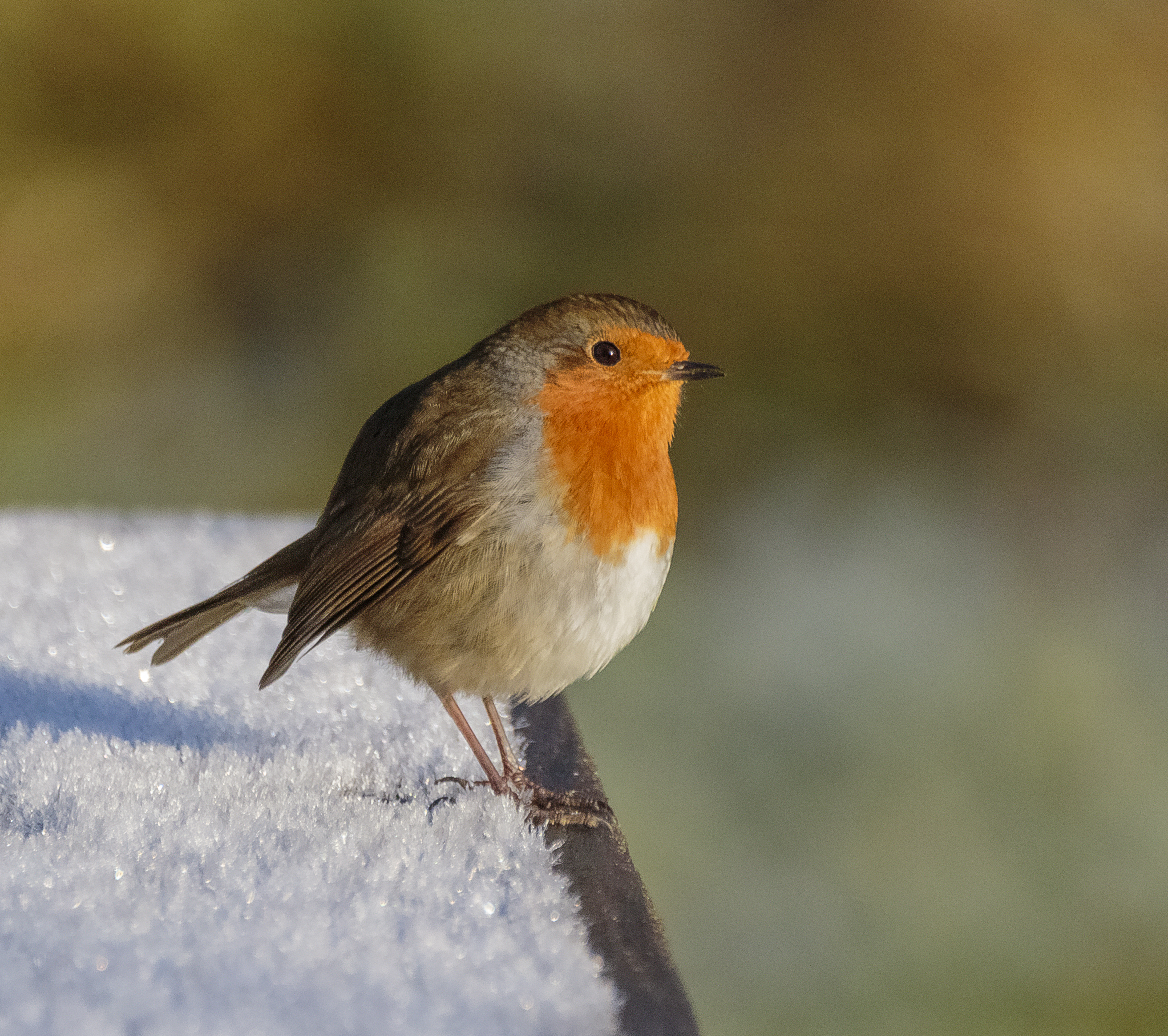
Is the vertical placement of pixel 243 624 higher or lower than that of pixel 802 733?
Answer: higher

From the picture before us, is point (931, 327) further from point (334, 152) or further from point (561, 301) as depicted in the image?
point (561, 301)

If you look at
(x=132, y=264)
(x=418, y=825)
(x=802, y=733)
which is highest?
(x=418, y=825)

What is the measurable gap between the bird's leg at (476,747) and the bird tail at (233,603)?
13.3 inches

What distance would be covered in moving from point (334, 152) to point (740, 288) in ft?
5.18

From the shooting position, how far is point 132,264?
16.6 feet

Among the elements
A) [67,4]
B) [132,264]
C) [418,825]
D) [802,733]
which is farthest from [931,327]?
[418,825]

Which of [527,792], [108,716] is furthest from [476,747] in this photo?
[108,716]

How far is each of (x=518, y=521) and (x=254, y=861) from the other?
1.91ft

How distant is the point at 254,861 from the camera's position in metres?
1.76

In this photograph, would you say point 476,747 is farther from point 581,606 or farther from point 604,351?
point 604,351

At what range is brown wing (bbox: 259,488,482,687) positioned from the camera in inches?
80.0

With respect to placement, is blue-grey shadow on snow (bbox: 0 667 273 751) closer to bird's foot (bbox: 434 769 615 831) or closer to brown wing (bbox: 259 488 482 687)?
brown wing (bbox: 259 488 482 687)

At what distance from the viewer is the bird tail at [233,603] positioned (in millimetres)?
2307

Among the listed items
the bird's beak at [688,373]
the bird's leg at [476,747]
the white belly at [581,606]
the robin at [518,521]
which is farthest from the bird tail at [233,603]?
the bird's beak at [688,373]
